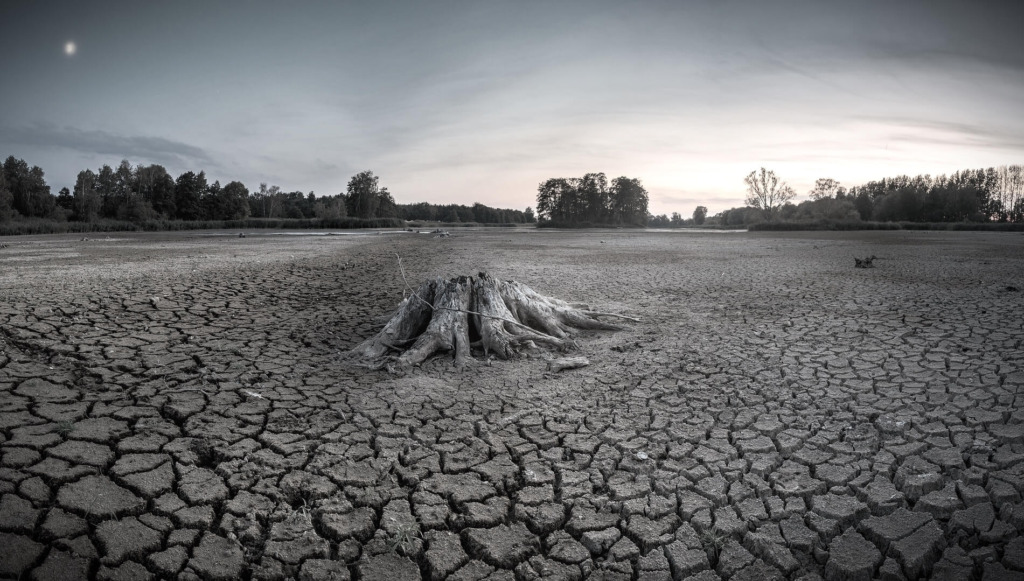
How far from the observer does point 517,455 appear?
11.9 feet

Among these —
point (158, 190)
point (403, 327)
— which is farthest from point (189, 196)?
point (403, 327)

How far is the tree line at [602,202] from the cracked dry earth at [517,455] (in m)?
105

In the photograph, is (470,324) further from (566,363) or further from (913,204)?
(913,204)

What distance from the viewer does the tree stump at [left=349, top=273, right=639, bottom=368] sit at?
5996mm

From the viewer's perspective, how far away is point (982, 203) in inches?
3219

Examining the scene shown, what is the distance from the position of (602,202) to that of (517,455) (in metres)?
111

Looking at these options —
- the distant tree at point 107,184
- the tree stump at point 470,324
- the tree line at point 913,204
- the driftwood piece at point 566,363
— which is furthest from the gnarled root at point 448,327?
the distant tree at point 107,184

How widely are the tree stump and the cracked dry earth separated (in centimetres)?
37

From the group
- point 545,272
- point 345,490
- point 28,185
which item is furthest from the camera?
point 28,185

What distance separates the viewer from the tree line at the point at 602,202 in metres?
110

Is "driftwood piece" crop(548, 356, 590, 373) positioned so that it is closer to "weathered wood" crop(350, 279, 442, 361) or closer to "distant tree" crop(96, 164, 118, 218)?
"weathered wood" crop(350, 279, 442, 361)

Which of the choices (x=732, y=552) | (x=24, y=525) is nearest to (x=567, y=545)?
(x=732, y=552)

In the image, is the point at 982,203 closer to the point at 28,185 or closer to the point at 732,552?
the point at 732,552

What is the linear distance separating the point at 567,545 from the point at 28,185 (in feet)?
314
